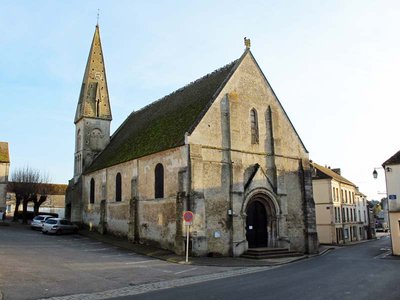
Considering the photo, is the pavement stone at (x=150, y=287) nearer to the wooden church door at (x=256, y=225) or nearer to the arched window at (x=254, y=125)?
the wooden church door at (x=256, y=225)

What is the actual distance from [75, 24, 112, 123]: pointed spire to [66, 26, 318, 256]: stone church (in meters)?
8.36

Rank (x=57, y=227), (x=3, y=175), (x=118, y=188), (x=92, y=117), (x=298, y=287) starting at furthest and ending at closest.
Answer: (x=3, y=175) → (x=92, y=117) → (x=57, y=227) → (x=118, y=188) → (x=298, y=287)

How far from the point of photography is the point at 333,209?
1714 inches

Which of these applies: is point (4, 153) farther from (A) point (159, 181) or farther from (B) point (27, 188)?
(A) point (159, 181)

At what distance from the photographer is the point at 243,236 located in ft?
76.8

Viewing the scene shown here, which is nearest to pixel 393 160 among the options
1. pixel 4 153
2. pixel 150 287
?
pixel 150 287

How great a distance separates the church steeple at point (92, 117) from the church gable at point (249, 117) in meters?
18.8

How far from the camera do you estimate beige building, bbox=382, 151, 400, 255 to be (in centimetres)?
2620

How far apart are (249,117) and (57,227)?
20.0 m

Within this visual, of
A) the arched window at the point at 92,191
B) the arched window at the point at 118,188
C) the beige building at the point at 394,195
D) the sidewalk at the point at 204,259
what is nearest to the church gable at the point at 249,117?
the beige building at the point at 394,195

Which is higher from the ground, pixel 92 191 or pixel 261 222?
pixel 92 191

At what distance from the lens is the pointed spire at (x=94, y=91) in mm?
39500

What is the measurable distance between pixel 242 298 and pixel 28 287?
7.10 m

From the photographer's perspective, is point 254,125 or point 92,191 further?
point 92,191
